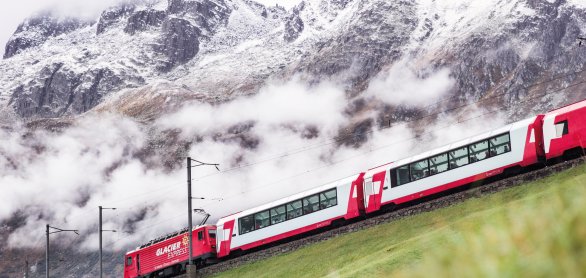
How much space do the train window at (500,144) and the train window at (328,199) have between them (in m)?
10.4

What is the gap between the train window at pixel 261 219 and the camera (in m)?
46.2

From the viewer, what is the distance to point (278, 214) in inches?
1800

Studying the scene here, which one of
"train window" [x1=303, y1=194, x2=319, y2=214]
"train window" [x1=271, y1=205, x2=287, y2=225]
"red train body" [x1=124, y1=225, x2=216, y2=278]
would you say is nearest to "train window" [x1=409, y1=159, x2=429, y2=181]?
"train window" [x1=303, y1=194, x2=319, y2=214]

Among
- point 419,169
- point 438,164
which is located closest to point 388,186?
point 419,169

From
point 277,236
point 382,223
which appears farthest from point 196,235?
point 382,223

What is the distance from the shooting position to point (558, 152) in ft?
116

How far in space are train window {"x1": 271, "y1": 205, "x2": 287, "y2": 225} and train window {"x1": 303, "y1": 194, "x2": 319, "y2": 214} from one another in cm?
153

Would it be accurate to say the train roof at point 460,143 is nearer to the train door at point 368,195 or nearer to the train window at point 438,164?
the train window at point 438,164

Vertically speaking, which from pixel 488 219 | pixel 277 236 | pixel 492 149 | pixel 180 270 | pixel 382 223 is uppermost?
pixel 488 219

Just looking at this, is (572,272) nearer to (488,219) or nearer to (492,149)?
(488,219)

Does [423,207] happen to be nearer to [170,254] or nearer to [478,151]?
[478,151]

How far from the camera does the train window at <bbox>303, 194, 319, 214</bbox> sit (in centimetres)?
4428

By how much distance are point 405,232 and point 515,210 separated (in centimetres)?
2999

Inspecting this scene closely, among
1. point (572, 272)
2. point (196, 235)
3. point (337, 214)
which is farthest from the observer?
point (196, 235)
